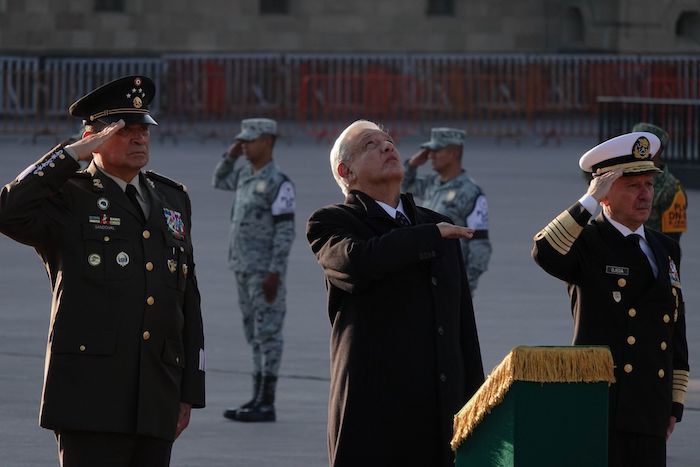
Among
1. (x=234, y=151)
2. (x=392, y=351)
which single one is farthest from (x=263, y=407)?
(x=392, y=351)

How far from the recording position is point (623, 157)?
6465 millimetres

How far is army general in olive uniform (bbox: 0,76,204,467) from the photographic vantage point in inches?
233

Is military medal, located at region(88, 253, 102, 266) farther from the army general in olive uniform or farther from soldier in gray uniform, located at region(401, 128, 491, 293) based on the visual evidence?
soldier in gray uniform, located at region(401, 128, 491, 293)

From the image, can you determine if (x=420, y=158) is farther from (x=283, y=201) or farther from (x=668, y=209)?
(x=668, y=209)

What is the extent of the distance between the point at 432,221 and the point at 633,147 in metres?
0.90

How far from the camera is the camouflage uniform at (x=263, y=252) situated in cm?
1020

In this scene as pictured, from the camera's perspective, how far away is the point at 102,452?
595 centimetres

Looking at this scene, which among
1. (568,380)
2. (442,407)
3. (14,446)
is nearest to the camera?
(568,380)

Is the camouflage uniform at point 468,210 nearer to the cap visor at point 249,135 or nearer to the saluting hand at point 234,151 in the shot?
the cap visor at point 249,135

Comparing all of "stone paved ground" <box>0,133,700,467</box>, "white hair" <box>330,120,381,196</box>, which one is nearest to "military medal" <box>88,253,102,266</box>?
"white hair" <box>330,120,381,196</box>

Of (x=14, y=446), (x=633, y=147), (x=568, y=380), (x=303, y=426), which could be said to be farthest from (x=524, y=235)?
(x=568, y=380)

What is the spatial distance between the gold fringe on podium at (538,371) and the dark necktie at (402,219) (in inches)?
34.5

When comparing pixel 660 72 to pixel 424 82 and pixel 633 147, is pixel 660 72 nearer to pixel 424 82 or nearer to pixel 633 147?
pixel 424 82

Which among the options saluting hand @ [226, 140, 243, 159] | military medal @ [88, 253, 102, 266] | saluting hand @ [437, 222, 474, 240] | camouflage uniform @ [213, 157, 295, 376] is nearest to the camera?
saluting hand @ [437, 222, 474, 240]
